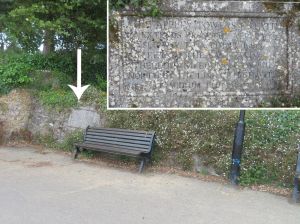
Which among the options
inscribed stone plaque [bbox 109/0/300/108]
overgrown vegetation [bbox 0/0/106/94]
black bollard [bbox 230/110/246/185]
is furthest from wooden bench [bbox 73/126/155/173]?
inscribed stone plaque [bbox 109/0/300/108]

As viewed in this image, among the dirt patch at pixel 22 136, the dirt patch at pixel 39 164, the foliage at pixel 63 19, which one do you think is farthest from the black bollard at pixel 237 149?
the dirt patch at pixel 22 136

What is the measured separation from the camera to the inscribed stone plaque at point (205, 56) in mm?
1950

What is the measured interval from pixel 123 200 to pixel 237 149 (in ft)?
5.78

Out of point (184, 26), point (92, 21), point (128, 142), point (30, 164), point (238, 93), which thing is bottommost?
point (30, 164)

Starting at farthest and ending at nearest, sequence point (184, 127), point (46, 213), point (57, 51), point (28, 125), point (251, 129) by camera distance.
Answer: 1. point (57, 51)
2. point (28, 125)
3. point (184, 127)
4. point (251, 129)
5. point (46, 213)

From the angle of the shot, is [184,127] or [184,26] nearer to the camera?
[184,26]

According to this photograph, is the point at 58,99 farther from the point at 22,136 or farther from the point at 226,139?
the point at 226,139

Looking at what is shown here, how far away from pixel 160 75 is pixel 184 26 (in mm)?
268

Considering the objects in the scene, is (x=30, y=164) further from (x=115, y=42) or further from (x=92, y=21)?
(x=115, y=42)

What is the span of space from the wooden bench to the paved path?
36 centimetres

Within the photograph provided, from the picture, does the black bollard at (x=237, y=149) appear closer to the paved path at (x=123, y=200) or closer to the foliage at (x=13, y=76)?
the paved path at (x=123, y=200)

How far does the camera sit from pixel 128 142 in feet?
23.6

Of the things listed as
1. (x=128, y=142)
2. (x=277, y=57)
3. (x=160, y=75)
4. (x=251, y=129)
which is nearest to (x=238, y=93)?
(x=277, y=57)

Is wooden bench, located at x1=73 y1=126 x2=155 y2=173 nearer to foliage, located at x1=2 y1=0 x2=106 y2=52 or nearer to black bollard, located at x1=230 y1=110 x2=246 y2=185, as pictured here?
black bollard, located at x1=230 y1=110 x2=246 y2=185
